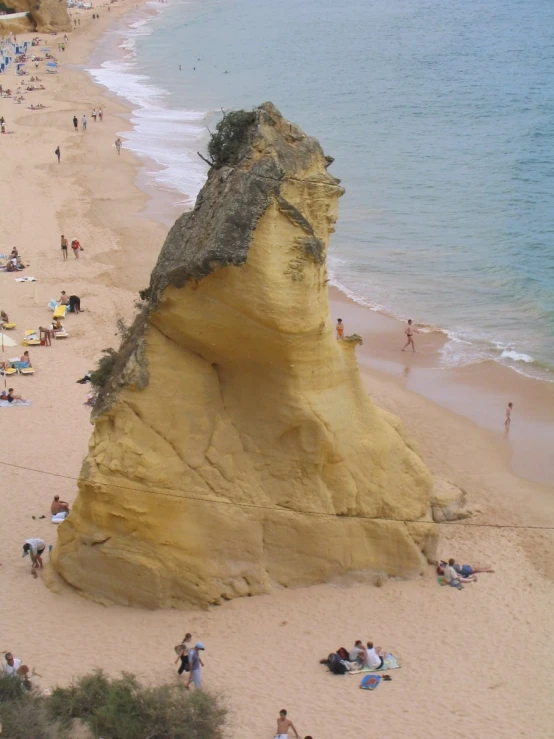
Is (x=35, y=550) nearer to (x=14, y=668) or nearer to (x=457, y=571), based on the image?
(x=14, y=668)

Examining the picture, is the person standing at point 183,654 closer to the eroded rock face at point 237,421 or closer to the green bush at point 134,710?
the green bush at point 134,710

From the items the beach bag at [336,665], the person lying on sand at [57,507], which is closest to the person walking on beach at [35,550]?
the person lying on sand at [57,507]

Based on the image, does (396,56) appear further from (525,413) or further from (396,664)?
(396,664)

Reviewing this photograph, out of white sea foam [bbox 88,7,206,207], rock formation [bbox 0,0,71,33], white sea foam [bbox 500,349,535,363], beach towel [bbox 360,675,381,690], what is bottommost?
beach towel [bbox 360,675,381,690]

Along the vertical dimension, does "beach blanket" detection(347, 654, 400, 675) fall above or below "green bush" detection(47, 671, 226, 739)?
below

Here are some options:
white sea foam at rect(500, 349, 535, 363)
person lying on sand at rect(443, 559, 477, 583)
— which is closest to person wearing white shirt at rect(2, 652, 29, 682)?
person lying on sand at rect(443, 559, 477, 583)

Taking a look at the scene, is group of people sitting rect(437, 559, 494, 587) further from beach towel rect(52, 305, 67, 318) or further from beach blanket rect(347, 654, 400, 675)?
beach towel rect(52, 305, 67, 318)

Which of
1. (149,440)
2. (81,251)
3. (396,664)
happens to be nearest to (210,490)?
(149,440)

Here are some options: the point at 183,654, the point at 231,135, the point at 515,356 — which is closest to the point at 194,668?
the point at 183,654
